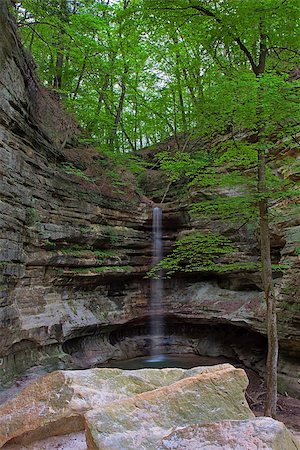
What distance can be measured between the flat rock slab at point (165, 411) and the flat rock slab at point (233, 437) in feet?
0.68

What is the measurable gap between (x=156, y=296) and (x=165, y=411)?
39.2ft

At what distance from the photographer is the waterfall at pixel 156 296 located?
14.0 metres

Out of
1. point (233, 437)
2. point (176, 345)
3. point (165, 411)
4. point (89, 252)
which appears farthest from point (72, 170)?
point (233, 437)

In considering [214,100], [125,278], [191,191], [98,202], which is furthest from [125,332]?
[214,100]

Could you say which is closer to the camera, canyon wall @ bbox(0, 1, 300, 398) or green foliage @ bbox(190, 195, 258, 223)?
green foliage @ bbox(190, 195, 258, 223)

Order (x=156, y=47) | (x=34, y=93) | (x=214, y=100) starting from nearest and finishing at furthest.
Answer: (x=214, y=100)
(x=34, y=93)
(x=156, y=47)

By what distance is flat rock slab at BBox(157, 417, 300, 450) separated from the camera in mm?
2109

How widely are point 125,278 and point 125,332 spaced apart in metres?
2.43

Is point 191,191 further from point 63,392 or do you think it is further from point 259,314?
point 63,392

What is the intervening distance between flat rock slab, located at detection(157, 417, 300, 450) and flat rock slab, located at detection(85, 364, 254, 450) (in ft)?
0.68

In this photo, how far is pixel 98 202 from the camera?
12.4 m

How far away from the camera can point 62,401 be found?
3.00 m

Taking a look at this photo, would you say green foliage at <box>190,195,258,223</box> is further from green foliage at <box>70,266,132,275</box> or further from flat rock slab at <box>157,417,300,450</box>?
green foliage at <box>70,266,132,275</box>

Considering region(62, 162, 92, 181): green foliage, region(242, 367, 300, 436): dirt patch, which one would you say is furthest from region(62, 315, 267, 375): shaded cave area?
region(62, 162, 92, 181): green foliage
